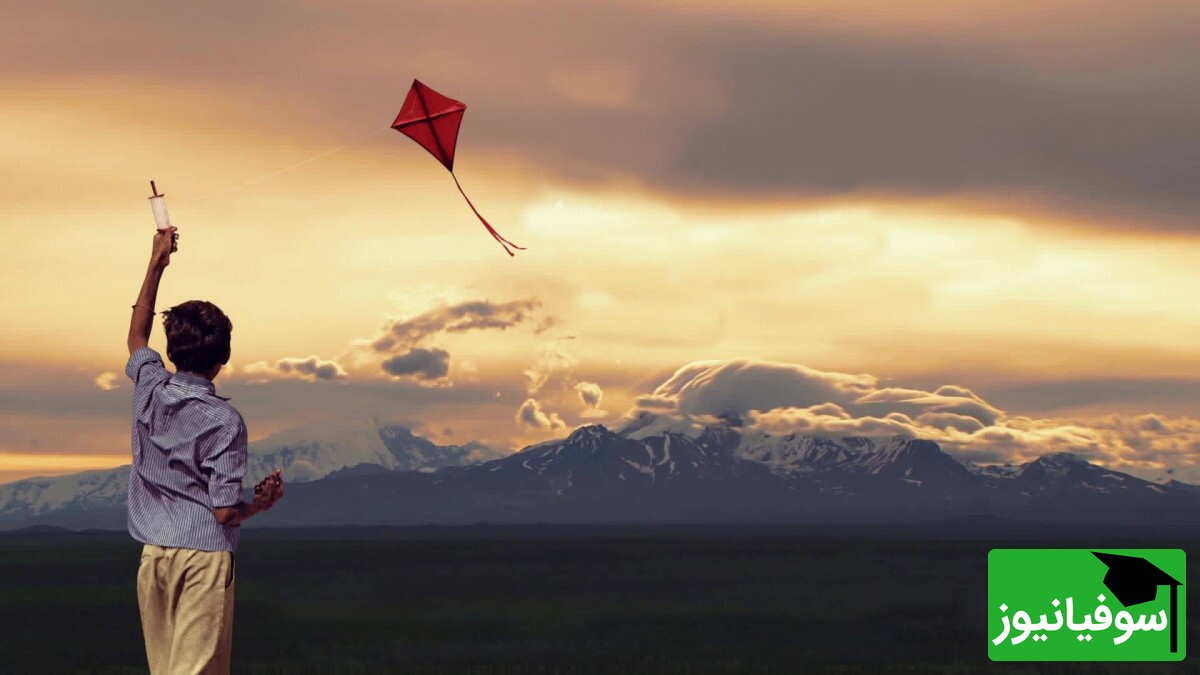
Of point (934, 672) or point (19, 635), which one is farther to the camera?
point (19, 635)

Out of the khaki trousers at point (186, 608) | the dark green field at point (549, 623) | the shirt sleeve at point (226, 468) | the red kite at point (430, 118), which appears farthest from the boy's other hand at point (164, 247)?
the dark green field at point (549, 623)

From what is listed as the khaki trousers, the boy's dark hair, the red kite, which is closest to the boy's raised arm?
the boy's dark hair

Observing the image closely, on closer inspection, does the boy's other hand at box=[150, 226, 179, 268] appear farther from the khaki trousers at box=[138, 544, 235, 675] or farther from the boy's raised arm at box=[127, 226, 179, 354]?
the khaki trousers at box=[138, 544, 235, 675]

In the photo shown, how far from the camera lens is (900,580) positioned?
176m

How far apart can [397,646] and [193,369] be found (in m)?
89.0

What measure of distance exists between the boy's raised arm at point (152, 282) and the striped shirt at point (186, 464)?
585mm

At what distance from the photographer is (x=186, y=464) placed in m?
12.2

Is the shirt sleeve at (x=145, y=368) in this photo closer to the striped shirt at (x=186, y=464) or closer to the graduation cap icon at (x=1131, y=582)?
the striped shirt at (x=186, y=464)

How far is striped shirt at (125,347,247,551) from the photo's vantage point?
39.7 ft

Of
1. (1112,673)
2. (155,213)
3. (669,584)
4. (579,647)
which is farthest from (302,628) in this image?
(155,213)

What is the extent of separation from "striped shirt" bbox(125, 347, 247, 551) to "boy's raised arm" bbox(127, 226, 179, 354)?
0.58m

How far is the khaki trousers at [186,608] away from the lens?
1200 centimetres

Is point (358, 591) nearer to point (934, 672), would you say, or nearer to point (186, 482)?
point (934, 672)

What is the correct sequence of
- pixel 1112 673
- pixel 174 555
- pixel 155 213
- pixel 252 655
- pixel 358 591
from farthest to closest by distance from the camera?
pixel 358 591
pixel 252 655
pixel 1112 673
pixel 155 213
pixel 174 555
